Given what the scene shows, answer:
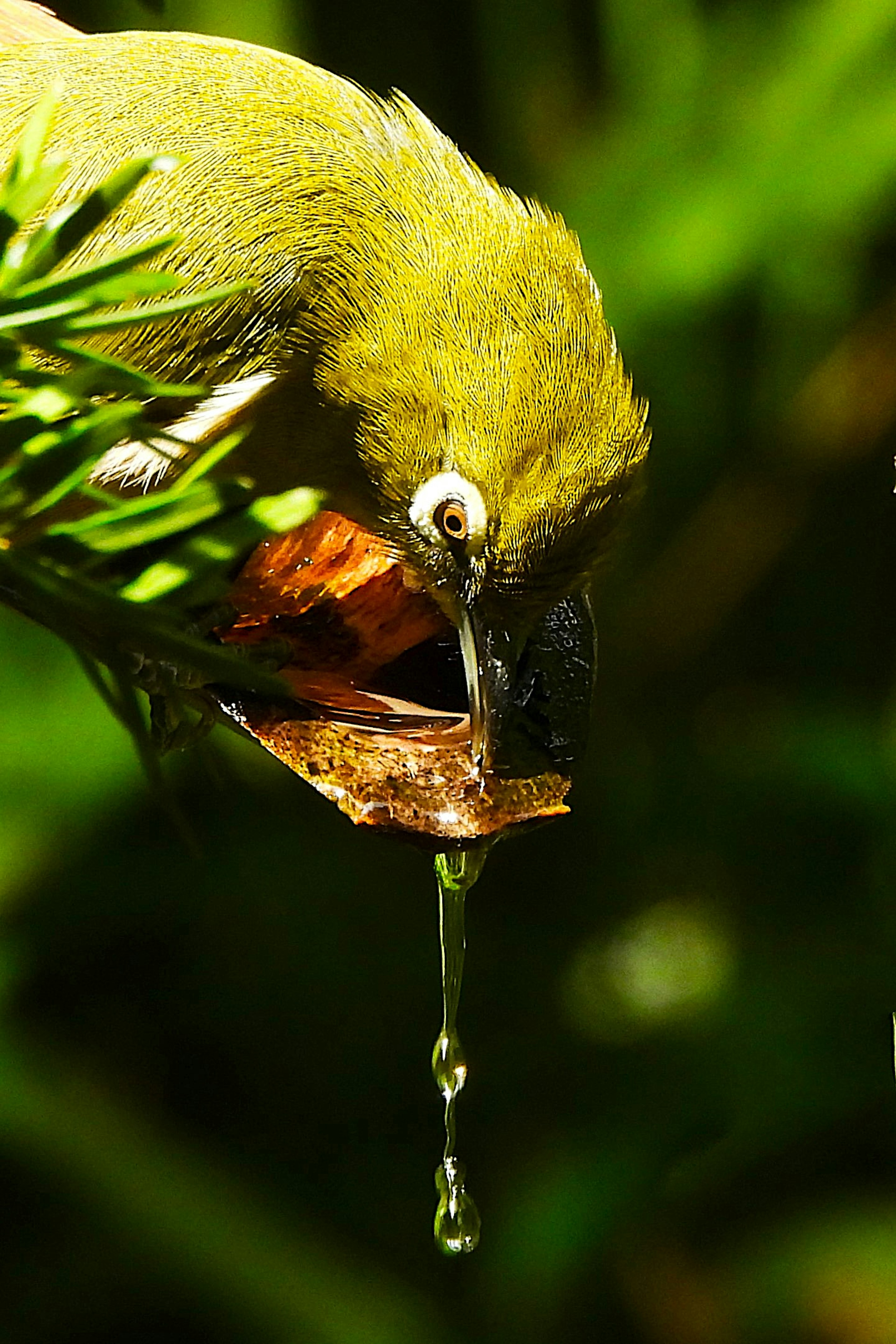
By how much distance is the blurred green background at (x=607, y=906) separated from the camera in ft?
7.16

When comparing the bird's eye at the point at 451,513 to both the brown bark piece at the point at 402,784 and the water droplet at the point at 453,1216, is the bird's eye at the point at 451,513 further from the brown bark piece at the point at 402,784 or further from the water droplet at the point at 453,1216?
the water droplet at the point at 453,1216

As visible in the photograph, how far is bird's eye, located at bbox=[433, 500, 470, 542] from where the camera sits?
1.07 metres

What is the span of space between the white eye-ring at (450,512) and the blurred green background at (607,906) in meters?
1.07

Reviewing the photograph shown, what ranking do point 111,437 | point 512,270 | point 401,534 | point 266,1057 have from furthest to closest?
point 266,1057 < point 401,534 < point 512,270 < point 111,437

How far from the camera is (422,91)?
2436 millimetres

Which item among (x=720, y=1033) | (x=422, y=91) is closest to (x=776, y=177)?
(x=422, y=91)

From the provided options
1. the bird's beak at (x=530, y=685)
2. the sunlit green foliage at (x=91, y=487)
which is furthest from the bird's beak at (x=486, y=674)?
the sunlit green foliage at (x=91, y=487)

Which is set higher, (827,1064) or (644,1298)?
(827,1064)

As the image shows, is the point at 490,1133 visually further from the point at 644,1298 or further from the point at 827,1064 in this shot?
the point at 827,1064

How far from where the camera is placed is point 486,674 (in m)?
0.98

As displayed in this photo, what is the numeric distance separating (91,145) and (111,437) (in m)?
0.73

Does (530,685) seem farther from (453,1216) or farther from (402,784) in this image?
(453,1216)

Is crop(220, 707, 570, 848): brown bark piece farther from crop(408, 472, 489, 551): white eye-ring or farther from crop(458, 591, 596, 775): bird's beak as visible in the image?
crop(408, 472, 489, 551): white eye-ring

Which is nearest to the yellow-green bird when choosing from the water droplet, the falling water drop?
the falling water drop
